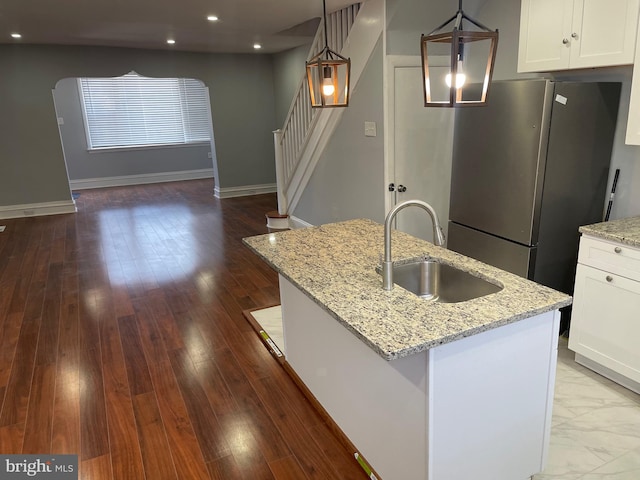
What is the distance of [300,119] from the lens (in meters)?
5.68

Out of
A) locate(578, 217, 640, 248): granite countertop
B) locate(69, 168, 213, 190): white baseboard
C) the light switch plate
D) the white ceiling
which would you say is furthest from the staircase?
locate(69, 168, 213, 190): white baseboard

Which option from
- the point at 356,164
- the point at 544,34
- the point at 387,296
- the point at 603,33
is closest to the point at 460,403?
the point at 387,296

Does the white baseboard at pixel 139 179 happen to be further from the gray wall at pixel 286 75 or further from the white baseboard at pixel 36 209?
the gray wall at pixel 286 75

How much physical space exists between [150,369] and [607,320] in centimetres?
268

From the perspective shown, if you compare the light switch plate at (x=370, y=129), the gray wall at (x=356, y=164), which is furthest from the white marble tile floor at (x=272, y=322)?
the light switch plate at (x=370, y=129)

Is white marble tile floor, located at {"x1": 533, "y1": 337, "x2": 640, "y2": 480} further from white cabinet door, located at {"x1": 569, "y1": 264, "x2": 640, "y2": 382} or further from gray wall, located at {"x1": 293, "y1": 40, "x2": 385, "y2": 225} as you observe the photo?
gray wall, located at {"x1": 293, "y1": 40, "x2": 385, "y2": 225}

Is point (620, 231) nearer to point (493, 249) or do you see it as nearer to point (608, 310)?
point (608, 310)

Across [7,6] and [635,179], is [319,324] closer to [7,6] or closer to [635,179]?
[635,179]

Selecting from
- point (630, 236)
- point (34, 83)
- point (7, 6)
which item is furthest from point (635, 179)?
point (34, 83)

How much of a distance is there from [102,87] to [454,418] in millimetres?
10220

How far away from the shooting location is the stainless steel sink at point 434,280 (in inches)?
79.2

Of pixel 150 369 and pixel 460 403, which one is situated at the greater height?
pixel 460 403

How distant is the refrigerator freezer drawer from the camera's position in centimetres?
299

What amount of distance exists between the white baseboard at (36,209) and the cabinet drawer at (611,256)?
732cm
